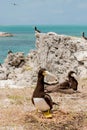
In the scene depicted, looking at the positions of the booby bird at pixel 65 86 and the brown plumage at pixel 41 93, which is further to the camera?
the booby bird at pixel 65 86

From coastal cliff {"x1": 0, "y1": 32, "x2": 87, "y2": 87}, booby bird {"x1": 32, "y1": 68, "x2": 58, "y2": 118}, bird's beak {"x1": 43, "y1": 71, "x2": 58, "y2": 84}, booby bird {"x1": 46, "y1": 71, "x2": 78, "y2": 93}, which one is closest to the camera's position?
booby bird {"x1": 32, "y1": 68, "x2": 58, "y2": 118}

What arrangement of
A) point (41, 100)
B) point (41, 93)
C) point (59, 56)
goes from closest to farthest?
point (41, 100) < point (41, 93) < point (59, 56)

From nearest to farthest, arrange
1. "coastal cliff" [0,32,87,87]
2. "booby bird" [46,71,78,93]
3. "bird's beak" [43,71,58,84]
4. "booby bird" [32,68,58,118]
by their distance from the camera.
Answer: "booby bird" [32,68,58,118] < "bird's beak" [43,71,58,84] < "booby bird" [46,71,78,93] < "coastal cliff" [0,32,87,87]

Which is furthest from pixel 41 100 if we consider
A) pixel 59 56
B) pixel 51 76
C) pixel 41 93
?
pixel 59 56

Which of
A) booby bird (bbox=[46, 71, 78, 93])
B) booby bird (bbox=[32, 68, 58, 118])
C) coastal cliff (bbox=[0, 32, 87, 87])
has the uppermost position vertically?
booby bird (bbox=[32, 68, 58, 118])

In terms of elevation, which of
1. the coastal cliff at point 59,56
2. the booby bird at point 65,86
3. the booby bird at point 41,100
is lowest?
the coastal cliff at point 59,56

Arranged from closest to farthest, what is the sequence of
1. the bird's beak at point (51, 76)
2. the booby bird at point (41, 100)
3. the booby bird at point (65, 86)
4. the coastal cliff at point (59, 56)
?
the booby bird at point (41, 100) < the bird's beak at point (51, 76) < the booby bird at point (65, 86) < the coastal cliff at point (59, 56)

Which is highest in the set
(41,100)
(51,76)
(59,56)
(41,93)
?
(41,93)

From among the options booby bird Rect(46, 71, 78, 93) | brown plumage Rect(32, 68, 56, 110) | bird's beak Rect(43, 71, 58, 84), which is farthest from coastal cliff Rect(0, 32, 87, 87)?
brown plumage Rect(32, 68, 56, 110)

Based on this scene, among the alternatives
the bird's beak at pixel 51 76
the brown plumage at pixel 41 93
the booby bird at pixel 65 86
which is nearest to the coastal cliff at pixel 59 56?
the bird's beak at pixel 51 76

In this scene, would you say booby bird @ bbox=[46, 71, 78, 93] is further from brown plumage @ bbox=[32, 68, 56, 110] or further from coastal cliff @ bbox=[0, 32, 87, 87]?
coastal cliff @ bbox=[0, 32, 87, 87]

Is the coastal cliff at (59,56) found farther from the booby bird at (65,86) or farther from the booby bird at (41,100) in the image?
the booby bird at (41,100)

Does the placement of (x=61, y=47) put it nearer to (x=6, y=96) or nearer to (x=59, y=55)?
(x=59, y=55)

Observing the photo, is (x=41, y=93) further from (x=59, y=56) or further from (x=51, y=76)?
(x=59, y=56)
